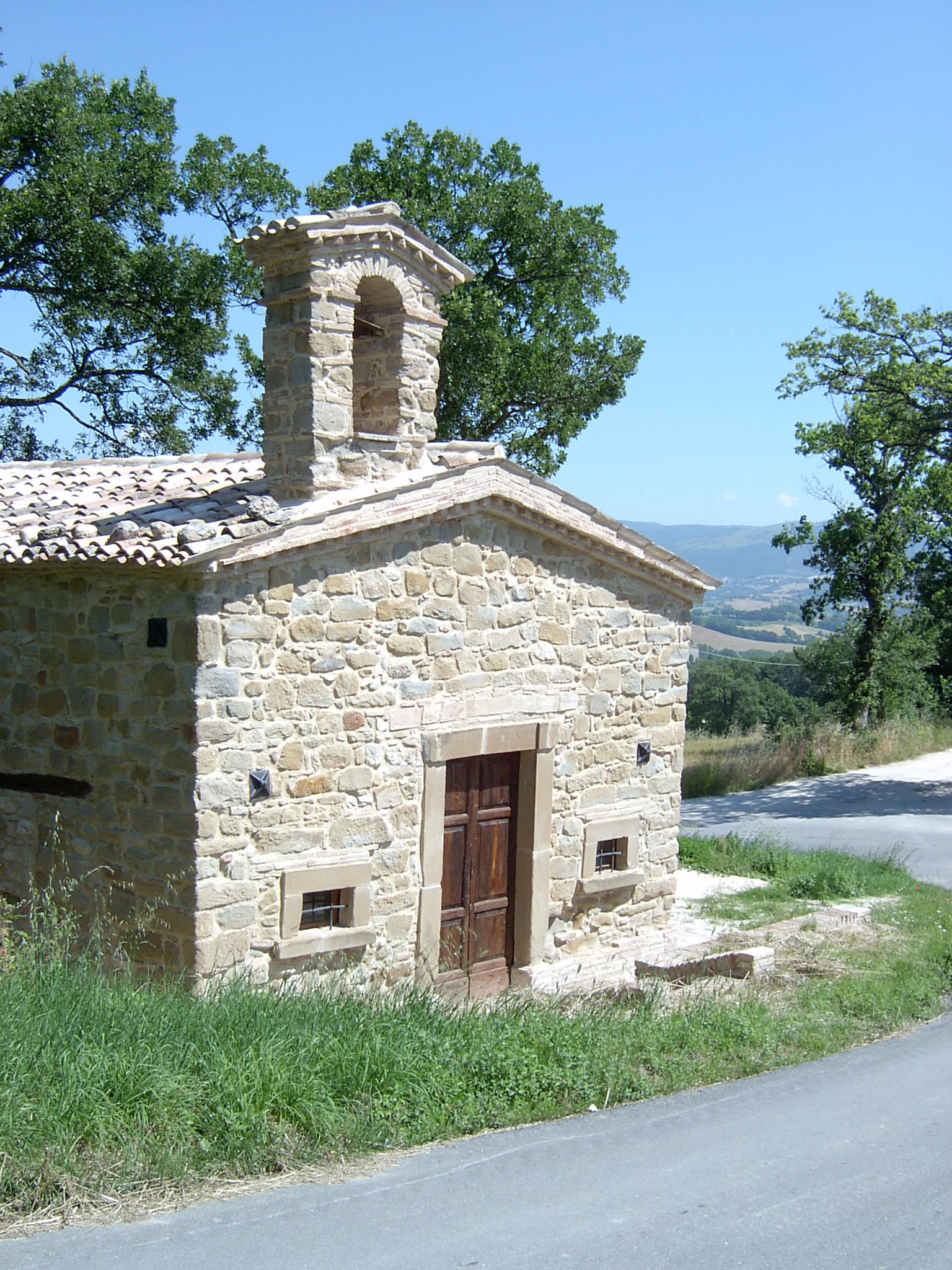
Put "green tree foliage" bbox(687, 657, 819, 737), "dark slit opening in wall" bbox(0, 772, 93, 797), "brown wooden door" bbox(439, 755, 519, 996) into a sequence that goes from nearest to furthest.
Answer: "dark slit opening in wall" bbox(0, 772, 93, 797)
"brown wooden door" bbox(439, 755, 519, 996)
"green tree foliage" bbox(687, 657, 819, 737)

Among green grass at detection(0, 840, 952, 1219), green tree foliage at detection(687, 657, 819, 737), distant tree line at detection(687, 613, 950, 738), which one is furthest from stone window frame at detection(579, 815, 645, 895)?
green tree foliage at detection(687, 657, 819, 737)

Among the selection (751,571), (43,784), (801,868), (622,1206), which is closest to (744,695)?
(801,868)

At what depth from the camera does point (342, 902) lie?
328 inches

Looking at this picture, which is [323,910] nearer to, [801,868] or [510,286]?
[801,868]

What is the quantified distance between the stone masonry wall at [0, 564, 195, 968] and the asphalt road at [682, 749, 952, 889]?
9373mm

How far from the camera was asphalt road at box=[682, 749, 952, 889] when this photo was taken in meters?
15.5

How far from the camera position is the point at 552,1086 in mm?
6246

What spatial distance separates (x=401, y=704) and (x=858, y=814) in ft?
38.2

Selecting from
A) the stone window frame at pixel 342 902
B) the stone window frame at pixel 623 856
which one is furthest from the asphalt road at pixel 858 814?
the stone window frame at pixel 342 902

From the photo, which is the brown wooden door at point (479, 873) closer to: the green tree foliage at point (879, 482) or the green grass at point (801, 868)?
the green grass at point (801, 868)

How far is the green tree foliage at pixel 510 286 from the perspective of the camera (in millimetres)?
20062

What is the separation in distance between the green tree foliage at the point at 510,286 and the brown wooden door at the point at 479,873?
11.8m

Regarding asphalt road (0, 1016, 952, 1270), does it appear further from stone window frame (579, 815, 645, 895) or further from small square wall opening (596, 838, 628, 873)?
small square wall opening (596, 838, 628, 873)

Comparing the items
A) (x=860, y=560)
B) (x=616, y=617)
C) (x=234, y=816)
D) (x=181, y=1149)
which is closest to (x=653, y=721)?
(x=616, y=617)
